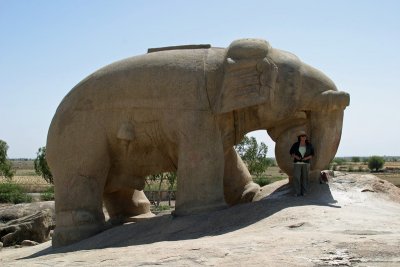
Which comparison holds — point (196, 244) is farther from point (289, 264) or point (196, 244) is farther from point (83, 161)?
point (83, 161)

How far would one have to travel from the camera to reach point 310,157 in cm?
786

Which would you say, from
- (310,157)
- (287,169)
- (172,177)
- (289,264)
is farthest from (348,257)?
(172,177)

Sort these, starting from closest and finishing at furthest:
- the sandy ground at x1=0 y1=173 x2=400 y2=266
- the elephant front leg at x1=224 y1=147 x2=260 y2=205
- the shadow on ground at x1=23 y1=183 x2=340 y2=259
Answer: the sandy ground at x1=0 y1=173 x2=400 y2=266
the shadow on ground at x1=23 y1=183 x2=340 y2=259
the elephant front leg at x1=224 y1=147 x2=260 y2=205

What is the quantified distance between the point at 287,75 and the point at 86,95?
9.84 feet

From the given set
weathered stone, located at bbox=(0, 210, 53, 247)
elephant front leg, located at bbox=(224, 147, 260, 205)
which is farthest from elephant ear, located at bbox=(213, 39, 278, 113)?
weathered stone, located at bbox=(0, 210, 53, 247)

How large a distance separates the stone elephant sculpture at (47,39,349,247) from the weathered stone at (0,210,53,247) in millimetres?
4909

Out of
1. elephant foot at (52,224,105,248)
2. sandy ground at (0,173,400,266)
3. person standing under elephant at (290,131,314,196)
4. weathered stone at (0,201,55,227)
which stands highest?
person standing under elephant at (290,131,314,196)

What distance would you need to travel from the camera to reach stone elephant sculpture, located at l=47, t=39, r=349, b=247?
7.78 metres

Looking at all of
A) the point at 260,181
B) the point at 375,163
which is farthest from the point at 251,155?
the point at 375,163

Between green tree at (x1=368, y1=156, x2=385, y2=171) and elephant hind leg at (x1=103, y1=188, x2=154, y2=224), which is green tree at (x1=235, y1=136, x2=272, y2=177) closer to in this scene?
elephant hind leg at (x1=103, y1=188, x2=154, y2=224)

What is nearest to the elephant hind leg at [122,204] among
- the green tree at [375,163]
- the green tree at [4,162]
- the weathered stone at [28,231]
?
the weathered stone at [28,231]

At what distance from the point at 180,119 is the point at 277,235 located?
116 inches

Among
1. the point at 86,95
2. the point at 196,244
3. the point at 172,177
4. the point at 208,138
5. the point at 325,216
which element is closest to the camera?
the point at 196,244

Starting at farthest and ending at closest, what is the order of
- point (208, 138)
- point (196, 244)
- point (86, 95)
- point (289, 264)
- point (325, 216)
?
point (86, 95) → point (208, 138) → point (325, 216) → point (196, 244) → point (289, 264)
